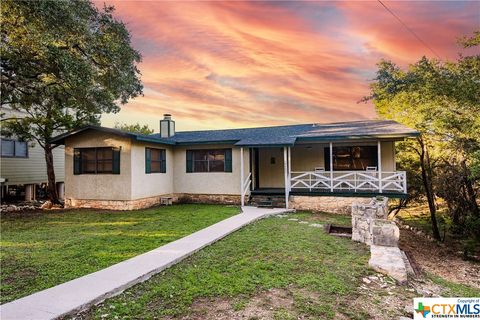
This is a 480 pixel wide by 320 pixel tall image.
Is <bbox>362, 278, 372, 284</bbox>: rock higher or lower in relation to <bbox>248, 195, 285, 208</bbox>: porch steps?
lower

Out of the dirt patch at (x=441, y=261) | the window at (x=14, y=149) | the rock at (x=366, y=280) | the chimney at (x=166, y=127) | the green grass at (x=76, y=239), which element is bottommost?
the dirt patch at (x=441, y=261)

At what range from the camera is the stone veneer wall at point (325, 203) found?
464 inches

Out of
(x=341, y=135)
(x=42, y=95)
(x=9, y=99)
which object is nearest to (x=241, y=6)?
(x=341, y=135)

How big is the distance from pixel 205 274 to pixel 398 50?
12886 mm

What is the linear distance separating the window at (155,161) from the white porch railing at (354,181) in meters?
6.37

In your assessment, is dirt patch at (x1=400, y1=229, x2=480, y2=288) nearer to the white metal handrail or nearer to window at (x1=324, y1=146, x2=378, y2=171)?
window at (x1=324, y1=146, x2=378, y2=171)

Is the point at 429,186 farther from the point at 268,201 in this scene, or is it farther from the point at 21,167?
the point at 21,167

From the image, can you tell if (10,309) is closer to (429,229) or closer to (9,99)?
(9,99)

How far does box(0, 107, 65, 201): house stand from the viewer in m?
15.4

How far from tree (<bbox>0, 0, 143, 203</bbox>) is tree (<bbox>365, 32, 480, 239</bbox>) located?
1234 centimetres

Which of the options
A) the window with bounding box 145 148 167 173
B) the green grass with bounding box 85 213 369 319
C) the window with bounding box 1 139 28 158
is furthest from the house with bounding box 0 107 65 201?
the green grass with bounding box 85 213 369 319

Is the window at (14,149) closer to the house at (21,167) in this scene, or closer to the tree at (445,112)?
the house at (21,167)

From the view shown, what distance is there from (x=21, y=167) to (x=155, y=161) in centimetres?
898

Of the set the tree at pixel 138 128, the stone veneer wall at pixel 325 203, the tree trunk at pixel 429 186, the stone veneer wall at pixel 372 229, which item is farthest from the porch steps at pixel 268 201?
the tree at pixel 138 128
